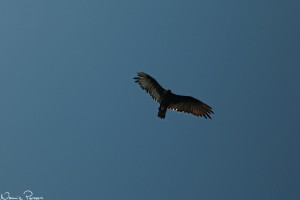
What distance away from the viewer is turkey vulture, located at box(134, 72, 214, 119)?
26.7 metres

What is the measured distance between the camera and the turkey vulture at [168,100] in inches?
1049

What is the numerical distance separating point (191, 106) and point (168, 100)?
1676 mm

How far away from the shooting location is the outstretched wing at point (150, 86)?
26797 millimetres

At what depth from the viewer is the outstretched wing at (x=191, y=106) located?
89.9 feet

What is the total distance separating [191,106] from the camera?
27.8 meters

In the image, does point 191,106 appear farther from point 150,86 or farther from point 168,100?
point 150,86

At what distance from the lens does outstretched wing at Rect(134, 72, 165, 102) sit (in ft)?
87.9

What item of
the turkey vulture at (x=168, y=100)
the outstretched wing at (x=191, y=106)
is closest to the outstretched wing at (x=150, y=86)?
the turkey vulture at (x=168, y=100)

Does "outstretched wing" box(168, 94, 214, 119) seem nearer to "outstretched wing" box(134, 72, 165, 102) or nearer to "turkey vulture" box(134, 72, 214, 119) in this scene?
"turkey vulture" box(134, 72, 214, 119)

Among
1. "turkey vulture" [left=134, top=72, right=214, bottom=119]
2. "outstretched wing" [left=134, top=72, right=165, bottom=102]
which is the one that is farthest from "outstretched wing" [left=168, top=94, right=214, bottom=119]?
"outstretched wing" [left=134, top=72, right=165, bottom=102]

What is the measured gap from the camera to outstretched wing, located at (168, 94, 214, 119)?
27.4 m

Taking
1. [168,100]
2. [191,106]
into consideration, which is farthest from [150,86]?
[191,106]

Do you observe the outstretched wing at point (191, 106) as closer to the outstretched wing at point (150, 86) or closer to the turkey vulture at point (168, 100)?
the turkey vulture at point (168, 100)

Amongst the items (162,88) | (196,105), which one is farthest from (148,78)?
(196,105)
